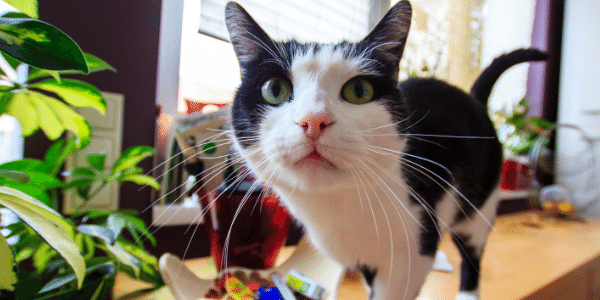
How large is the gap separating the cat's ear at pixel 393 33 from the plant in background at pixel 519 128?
1.62m

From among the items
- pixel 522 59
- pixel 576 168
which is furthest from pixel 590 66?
pixel 522 59

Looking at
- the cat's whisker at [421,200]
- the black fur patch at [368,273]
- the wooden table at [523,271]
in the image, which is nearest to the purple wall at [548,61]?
the wooden table at [523,271]

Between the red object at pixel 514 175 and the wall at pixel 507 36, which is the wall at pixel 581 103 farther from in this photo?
the red object at pixel 514 175

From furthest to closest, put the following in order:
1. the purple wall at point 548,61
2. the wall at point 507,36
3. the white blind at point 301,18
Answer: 1. the purple wall at point 548,61
2. the wall at point 507,36
3. the white blind at point 301,18

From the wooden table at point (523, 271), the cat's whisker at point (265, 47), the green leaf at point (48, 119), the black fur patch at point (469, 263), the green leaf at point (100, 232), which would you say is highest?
the cat's whisker at point (265, 47)

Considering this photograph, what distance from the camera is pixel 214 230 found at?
578mm

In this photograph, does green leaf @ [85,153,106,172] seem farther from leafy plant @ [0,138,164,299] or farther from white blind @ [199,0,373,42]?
white blind @ [199,0,373,42]

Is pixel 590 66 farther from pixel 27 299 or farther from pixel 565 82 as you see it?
pixel 27 299

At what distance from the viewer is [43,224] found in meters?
0.22

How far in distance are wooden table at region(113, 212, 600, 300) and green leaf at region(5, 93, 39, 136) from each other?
1.06 feet

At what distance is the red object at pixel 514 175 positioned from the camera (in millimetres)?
1719

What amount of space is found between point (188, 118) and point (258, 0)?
0.27 meters

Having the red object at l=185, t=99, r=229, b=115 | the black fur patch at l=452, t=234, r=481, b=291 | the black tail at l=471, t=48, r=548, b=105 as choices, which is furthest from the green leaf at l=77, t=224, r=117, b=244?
the black tail at l=471, t=48, r=548, b=105

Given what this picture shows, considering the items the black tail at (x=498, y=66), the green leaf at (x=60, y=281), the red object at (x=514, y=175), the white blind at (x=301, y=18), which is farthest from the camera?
the red object at (x=514, y=175)
